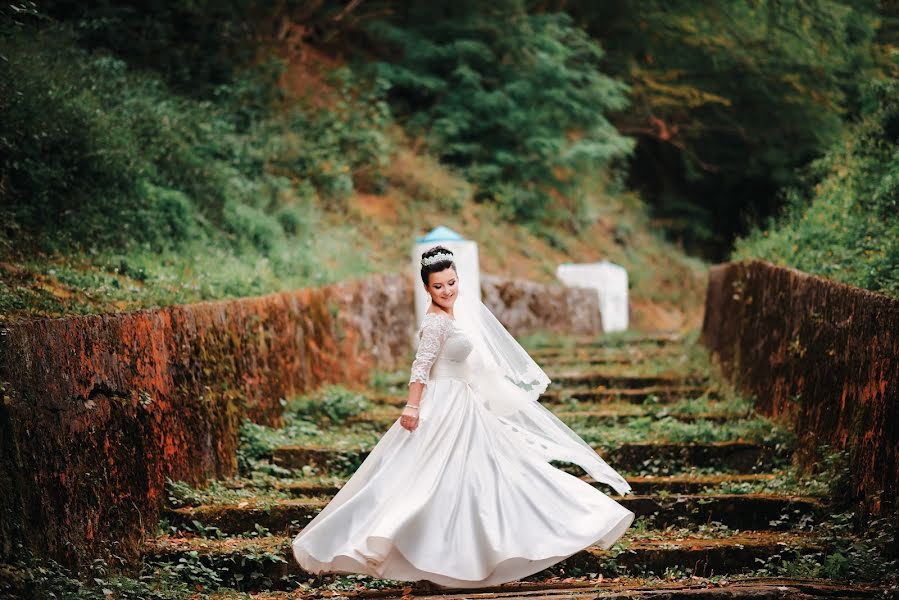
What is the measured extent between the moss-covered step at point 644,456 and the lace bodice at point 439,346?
228 centimetres

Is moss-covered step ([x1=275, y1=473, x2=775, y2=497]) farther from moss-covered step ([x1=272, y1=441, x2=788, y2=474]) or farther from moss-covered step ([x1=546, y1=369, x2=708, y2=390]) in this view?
moss-covered step ([x1=546, y1=369, x2=708, y2=390])

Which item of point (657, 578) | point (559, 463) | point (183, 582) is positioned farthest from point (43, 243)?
point (657, 578)

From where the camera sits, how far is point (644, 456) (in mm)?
7352

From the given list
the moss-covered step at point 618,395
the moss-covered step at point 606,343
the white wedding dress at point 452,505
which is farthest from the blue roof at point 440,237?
the white wedding dress at point 452,505

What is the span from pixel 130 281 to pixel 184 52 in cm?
825

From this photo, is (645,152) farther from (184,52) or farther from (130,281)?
(130,281)

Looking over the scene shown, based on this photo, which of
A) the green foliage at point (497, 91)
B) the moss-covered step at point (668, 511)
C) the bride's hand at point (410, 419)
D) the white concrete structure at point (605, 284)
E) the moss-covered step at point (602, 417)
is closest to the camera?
the bride's hand at point (410, 419)

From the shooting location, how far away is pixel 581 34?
20531mm

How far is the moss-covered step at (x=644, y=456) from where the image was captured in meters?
7.26

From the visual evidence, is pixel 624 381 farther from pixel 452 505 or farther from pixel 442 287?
pixel 452 505

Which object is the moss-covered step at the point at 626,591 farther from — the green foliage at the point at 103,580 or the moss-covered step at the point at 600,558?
the green foliage at the point at 103,580

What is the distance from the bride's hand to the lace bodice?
17 centimetres

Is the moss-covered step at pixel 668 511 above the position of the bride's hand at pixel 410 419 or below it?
below

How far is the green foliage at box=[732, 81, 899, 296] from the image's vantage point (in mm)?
7098
